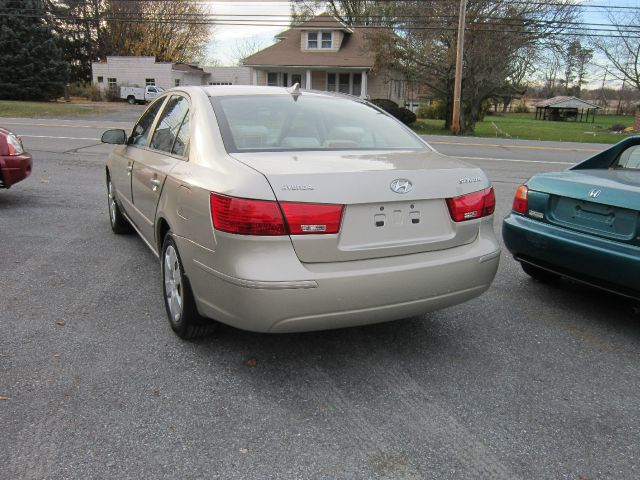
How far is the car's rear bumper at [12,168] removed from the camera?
6832 millimetres

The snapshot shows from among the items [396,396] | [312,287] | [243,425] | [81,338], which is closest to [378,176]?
[312,287]

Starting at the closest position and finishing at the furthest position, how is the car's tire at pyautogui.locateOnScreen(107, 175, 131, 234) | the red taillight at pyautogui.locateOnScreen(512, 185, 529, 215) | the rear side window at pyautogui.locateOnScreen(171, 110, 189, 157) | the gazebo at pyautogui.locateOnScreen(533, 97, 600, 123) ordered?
the rear side window at pyautogui.locateOnScreen(171, 110, 189, 157), the red taillight at pyautogui.locateOnScreen(512, 185, 529, 215), the car's tire at pyautogui.locateOnScreen(107, 175, 131, 234), the gazebo at pyautogui.locateOnScreen(533, 97, 600, 123)

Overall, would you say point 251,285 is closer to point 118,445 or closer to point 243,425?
point 243,425

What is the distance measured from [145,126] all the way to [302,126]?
1773 millimetres

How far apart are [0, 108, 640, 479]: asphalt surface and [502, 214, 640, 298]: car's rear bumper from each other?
38 centimetres

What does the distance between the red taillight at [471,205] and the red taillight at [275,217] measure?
75 cm

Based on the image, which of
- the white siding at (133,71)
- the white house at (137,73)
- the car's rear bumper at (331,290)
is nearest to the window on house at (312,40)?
the white house at (137,73)

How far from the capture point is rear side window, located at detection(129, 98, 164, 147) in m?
4.68

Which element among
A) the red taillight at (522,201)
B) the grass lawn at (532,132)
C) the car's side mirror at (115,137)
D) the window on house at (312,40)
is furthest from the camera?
the window on house at (312,40)

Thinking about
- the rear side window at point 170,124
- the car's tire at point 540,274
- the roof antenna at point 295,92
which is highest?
the roof antenna at point 295,92

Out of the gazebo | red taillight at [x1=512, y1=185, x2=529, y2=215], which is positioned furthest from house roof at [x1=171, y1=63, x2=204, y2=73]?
red taillight at [x1=512, y1=185, x2=529, y2=215]

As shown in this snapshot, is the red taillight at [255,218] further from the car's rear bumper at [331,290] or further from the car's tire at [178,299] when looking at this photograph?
the car's tire at [178,299]

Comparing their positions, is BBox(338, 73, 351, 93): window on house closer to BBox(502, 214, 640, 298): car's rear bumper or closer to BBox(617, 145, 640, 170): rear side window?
BBox(617, 145, 640, 170): rear side window

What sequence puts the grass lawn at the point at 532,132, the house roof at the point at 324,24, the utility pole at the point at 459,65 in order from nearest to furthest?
1. the utility pole at the point at 459,65
2. the grass lawn at the point at 532,132
3. the house roof at the point at 324,24
